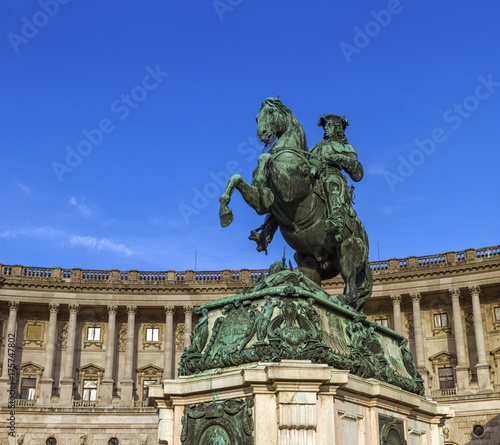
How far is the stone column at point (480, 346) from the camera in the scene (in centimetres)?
5750

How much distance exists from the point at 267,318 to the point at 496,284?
5484 centimetres

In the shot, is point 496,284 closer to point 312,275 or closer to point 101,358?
point 101,358

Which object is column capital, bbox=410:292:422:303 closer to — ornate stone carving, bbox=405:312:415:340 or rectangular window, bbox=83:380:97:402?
ornate stone carving, bbox=405:312:415:340

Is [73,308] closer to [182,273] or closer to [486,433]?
[182,273]

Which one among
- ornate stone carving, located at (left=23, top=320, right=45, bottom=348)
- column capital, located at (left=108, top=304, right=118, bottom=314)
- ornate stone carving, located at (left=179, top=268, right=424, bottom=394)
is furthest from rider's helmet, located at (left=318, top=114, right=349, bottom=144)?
ornate stone carving, located at (left=23, top=320, right=45, bottom=348)

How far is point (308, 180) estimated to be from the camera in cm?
983

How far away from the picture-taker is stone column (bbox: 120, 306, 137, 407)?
62.0 m

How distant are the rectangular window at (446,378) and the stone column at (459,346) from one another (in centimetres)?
205

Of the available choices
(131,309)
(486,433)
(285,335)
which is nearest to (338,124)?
(285,335)

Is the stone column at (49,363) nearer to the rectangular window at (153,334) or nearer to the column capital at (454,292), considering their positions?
the rectangular window at (153,334)

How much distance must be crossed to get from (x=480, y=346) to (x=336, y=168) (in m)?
52.0

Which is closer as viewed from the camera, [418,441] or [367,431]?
[367,431]

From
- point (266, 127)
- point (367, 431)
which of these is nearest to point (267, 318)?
point (367, 431)

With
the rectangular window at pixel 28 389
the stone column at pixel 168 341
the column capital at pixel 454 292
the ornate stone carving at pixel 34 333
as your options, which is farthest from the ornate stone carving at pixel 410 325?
the rectangular window at pixel 28 389
